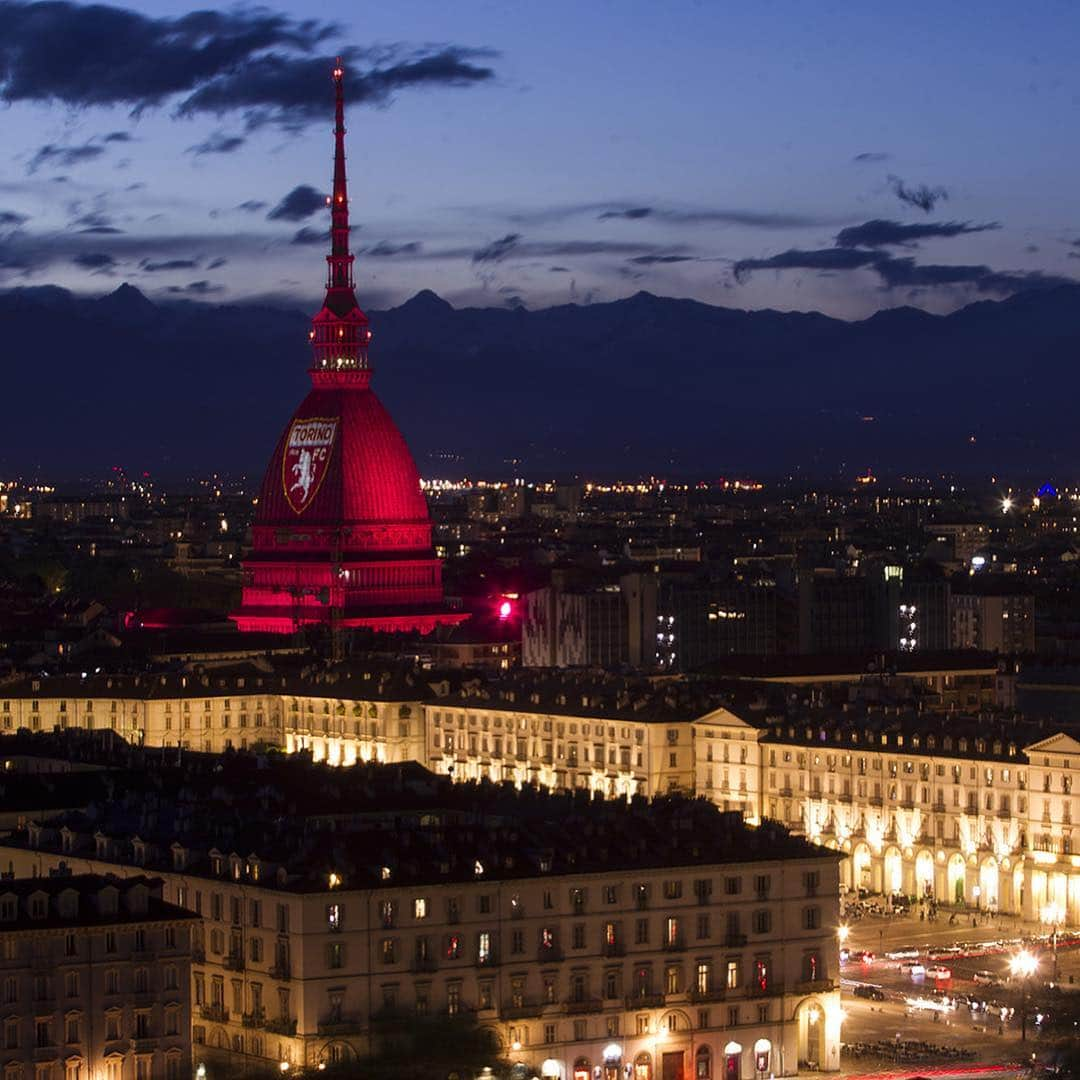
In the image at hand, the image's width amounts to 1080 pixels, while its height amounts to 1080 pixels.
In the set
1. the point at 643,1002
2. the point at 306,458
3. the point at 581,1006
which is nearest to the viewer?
the point at 581,1006

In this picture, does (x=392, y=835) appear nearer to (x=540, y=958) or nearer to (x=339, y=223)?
(x=540, y=958)

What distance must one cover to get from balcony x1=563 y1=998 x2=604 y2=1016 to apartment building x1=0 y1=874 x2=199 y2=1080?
26.6ft

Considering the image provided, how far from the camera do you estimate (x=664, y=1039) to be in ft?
261

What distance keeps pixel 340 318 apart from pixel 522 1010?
9748cm

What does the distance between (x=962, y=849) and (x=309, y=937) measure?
1290 inches

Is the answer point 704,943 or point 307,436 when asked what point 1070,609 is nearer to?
point 307,436

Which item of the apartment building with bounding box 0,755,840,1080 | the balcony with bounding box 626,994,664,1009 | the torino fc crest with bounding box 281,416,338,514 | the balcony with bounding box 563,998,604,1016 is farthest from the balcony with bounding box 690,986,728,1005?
the torino fc crest with bounding box 281,416,338,514

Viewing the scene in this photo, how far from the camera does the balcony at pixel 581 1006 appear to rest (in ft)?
260

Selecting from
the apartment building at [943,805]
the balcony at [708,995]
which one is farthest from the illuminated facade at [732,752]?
the balcony at [708,995]

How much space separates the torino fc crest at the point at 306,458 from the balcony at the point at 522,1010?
3735 inches

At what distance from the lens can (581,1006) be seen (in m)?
79.2

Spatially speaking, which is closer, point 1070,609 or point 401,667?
point 401,667

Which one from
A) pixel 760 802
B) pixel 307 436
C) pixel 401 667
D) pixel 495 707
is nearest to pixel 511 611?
pixel 307 436

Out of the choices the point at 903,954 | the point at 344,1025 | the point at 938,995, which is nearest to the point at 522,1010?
the point at 344,1025
